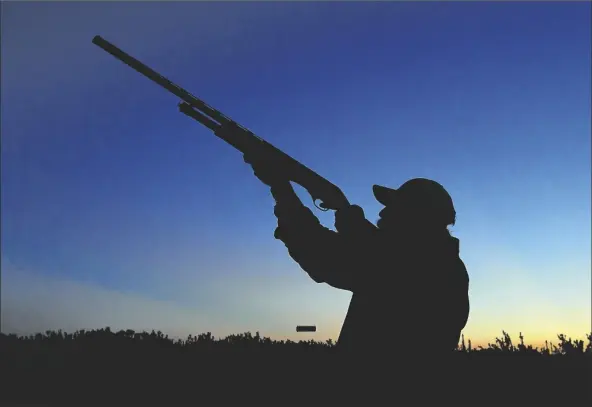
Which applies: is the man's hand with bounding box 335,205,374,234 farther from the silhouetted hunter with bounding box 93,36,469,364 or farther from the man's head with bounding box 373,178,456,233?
the man's head with bounding box 373,178,456,233

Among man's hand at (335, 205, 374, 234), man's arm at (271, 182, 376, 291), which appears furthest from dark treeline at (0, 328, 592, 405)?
man's hand at (335, 205, 374, 234)

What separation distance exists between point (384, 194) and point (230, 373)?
327 centimetres

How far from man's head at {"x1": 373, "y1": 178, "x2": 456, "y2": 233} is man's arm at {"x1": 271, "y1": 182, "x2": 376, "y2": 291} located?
0.23 m

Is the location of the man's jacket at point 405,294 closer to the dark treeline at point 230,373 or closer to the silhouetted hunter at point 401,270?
the silhouetted hunter at point 401,270

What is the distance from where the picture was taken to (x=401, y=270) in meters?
3.89

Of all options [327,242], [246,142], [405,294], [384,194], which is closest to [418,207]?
[384,194]

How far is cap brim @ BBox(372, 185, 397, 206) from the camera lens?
4.29 metres

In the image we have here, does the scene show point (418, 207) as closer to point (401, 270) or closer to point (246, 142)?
point (401, 270)

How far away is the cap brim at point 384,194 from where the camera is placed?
4.29 metres

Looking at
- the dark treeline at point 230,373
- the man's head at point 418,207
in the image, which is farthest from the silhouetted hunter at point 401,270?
the dark treeline at point 230,373

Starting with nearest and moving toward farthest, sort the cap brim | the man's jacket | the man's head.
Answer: the man's jacket
the man's head
the cap brim

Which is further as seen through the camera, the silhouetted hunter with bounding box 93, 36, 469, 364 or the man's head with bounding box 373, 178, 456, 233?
the man's head with bounding box 373, 178, 456, 233

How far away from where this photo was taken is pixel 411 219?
416cm

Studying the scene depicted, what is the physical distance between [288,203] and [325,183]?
999mm
